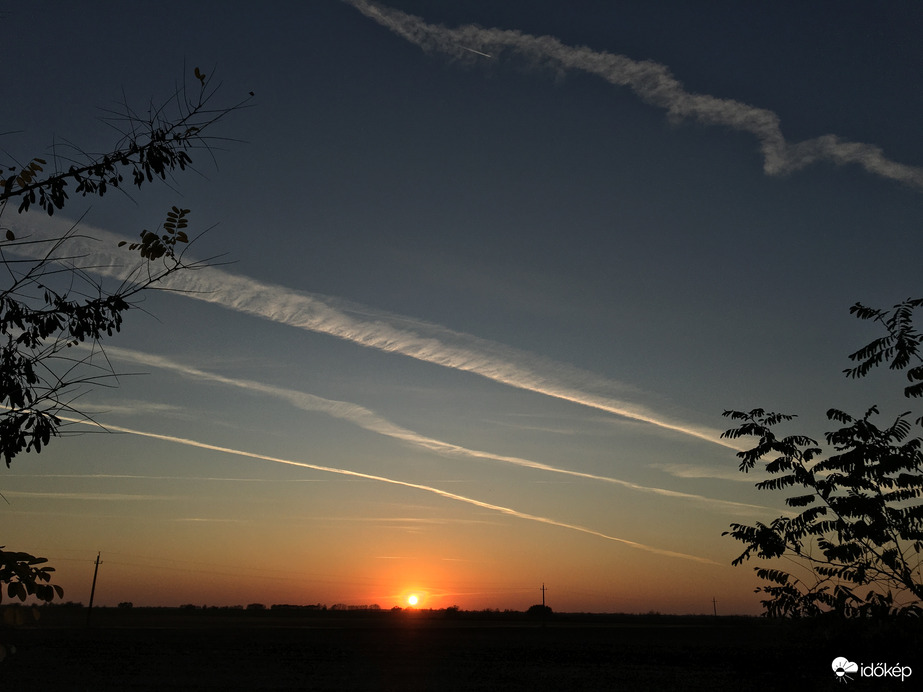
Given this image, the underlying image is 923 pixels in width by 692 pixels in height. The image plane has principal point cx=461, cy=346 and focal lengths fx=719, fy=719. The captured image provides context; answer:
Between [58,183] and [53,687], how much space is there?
34338 mm

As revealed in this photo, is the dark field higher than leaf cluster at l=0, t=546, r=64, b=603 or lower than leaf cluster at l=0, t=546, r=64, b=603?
lower

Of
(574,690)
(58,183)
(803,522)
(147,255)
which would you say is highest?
(58,183)

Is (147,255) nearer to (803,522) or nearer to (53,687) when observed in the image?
(803,522)

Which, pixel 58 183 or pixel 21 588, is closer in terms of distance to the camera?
pixel 21 588

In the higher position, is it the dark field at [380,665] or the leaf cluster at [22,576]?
the leaf cluster at [22,576]

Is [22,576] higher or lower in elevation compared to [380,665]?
higher

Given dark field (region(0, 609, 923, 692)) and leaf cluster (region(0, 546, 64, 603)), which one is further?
dark field (region(0, 609, 923, 692))

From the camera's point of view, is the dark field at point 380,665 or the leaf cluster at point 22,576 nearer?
the leaf cluster at point 22,576

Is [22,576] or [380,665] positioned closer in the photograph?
[22,576]

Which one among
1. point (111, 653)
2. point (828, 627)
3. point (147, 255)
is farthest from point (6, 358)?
point (111, 653)

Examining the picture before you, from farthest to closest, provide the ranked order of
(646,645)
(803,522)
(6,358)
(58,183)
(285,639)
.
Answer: (285,639), (646,645), (803,522), (58,183), (6,358)

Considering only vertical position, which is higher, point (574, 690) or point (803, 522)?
point (803, 522)

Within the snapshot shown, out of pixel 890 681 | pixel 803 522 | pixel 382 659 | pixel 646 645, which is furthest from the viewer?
pixel 646 645

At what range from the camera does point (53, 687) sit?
3112 centimetres
